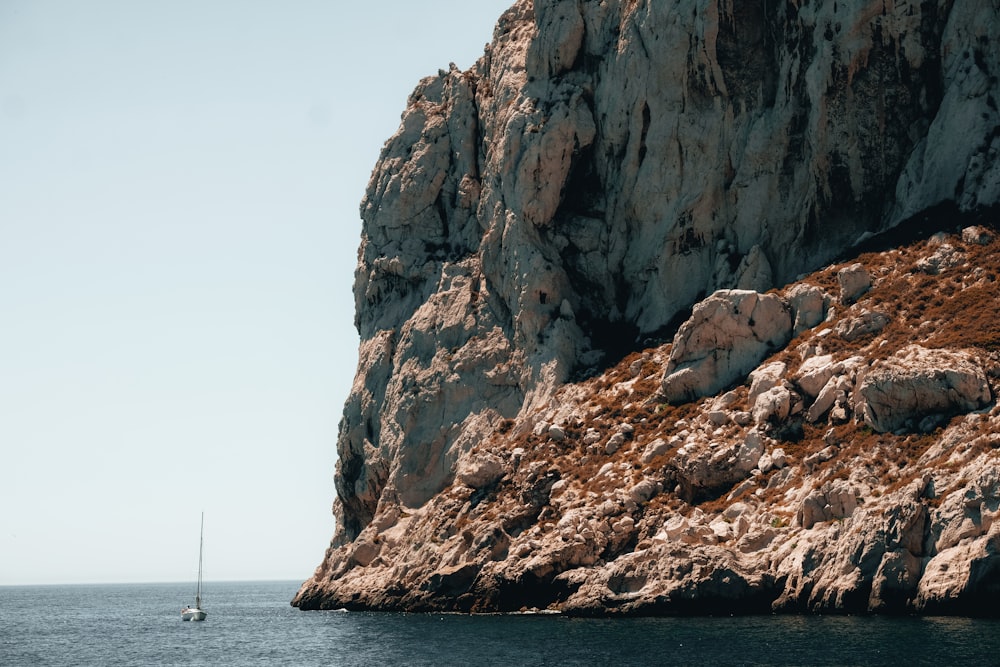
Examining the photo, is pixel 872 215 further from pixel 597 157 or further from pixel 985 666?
pixel 985 666

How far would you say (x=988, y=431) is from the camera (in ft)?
218

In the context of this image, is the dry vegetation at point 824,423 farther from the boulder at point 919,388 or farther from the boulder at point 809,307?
the boulder at point 919,388

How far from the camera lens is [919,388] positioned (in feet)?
232

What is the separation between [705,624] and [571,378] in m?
33.0

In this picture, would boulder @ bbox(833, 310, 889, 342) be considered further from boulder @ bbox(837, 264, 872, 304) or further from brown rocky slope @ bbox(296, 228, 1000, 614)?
boulder @ bbox(837, 264, 872, 304)

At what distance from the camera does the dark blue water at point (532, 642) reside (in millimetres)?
55688

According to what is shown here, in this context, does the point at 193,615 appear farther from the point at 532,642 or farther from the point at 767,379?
the point at 767,379

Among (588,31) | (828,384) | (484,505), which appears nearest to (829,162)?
(828,384)

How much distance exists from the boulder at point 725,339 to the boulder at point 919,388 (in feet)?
39.4

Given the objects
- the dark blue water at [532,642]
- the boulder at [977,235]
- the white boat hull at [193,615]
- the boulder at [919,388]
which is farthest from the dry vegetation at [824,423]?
the white boat hull at [193,615]

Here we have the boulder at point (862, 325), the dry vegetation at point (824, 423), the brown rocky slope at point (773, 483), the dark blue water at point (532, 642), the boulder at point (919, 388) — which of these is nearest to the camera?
the dark blue water at point (532, 642)

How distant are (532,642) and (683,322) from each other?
33.9 m

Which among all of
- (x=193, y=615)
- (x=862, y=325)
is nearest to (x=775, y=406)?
(x=862, y=325)

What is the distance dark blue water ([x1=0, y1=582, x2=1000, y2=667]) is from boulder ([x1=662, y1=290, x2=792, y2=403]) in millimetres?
18915
